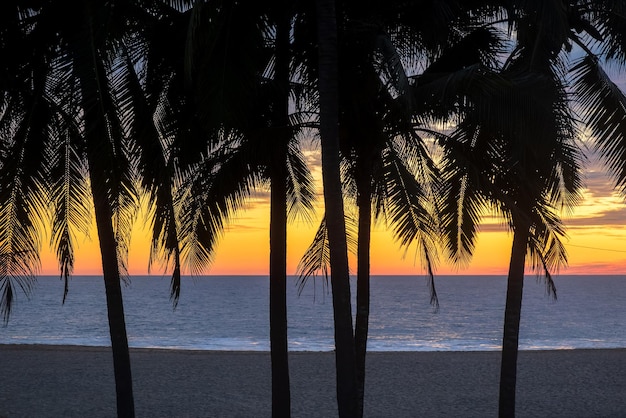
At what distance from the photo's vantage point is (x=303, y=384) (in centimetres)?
2203

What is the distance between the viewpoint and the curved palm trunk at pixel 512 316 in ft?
45.5

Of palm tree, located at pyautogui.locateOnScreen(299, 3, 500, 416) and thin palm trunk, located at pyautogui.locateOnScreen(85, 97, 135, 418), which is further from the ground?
palm tree, located at pyautogui.locateOnScreen(299, 3, 500, 416)

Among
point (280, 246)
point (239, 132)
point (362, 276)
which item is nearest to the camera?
point (239, 132)

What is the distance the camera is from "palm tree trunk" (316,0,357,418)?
10734 millimetres

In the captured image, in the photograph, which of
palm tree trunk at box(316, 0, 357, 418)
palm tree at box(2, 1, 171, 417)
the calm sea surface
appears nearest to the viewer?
palm tree trunk at box(316, 0, 357, 418)

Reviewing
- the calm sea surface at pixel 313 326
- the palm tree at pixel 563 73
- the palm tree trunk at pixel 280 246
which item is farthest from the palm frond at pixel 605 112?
the calm sea surface at pixel 313 326

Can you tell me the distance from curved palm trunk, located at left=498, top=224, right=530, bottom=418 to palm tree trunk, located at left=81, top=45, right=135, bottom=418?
244 inches

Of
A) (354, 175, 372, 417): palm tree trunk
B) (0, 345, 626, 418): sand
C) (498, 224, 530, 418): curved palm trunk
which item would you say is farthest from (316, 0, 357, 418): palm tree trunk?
(0, 345, 626, 418): sand

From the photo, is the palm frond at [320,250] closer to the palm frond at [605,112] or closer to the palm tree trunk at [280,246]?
the palm tree trunk at [280,246]

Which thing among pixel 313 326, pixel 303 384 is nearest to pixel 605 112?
pixel 303 384

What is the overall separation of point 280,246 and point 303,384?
30.4 ft

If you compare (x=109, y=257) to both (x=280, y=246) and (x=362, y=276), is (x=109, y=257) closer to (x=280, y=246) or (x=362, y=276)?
(x=280, y=246)

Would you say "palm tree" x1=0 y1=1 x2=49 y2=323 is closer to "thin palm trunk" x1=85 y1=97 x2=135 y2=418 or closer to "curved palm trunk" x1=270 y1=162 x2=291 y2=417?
"thin palm trunk" x1=85 y1=97 x2=135 y2=418

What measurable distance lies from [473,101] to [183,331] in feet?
177
